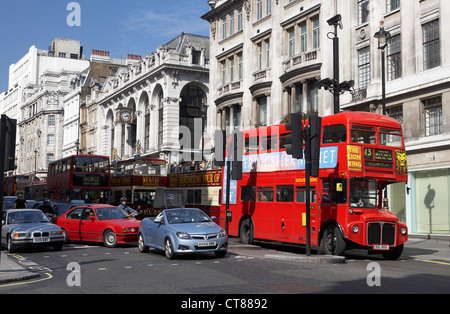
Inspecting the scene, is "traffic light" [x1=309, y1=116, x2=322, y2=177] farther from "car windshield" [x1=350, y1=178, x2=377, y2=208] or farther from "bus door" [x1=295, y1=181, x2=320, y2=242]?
"bus door" [x1=295, y1=181, x2=320, y2=242]

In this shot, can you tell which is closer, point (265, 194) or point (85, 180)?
point (265, 194)

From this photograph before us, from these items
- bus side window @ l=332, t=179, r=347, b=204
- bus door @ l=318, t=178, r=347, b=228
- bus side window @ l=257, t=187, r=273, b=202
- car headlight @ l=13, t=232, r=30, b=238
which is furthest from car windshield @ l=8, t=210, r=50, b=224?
bus side window @ l=332, t=179, r=347, b=204

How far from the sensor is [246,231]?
2155cm

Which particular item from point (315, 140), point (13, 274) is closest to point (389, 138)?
point (315, 140)

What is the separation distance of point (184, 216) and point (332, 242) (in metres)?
4.58

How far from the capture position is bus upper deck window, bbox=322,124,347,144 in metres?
16.6

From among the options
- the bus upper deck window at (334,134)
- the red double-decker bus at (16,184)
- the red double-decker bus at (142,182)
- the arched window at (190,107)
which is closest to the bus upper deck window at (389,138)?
the bus upper deck window at (334,134)

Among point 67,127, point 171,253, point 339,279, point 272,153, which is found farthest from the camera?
point 67,127

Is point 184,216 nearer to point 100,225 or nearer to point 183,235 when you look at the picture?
point 183,235

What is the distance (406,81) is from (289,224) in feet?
35.2

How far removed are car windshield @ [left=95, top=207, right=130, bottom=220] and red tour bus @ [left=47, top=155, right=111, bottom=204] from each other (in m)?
11.0
